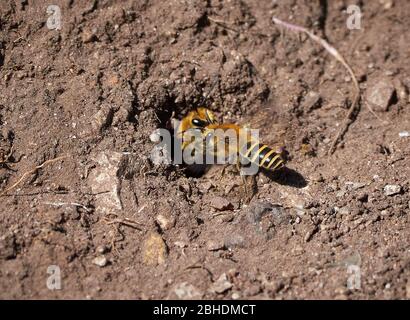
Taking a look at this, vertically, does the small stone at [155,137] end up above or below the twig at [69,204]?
above

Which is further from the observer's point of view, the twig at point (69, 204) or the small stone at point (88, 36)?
the small stone at point (88, 36)

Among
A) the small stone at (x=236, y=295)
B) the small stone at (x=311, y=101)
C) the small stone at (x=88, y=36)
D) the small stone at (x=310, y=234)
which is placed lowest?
the small stone at (x=236, y=295)

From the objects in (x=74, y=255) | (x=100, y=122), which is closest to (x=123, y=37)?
(x=100, y=122)

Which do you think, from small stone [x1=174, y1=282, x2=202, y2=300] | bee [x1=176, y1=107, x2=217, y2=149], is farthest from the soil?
bee [x1=176, y1=107, x2=217, y2=149]

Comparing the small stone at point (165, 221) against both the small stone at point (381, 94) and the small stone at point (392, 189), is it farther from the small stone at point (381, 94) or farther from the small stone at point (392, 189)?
the small stone at point (381, 94)

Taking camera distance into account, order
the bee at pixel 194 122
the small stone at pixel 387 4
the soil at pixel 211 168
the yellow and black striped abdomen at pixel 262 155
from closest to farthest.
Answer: the soil at pixel 211 168 → the yellow and black striped abdomen at pixel 262 155 → the bee at pixel 194 122 → the small stone at pixel 387 4

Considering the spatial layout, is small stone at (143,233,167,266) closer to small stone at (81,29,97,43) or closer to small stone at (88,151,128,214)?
small stone at (88,151,128,214)

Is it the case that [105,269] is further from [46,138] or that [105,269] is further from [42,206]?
[46,138]

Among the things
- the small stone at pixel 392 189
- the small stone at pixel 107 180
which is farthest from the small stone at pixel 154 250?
the small stone at pixel 392 189
